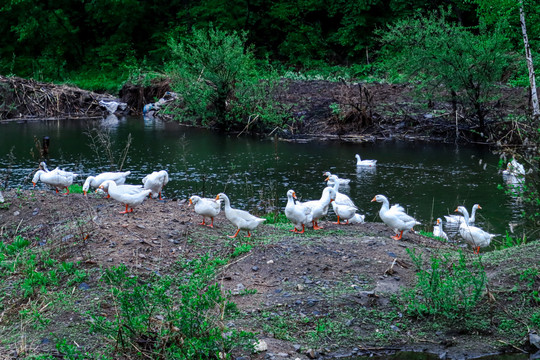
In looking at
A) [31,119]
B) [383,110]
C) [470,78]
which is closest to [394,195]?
[470,78]

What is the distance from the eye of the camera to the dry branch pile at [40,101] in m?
36.6

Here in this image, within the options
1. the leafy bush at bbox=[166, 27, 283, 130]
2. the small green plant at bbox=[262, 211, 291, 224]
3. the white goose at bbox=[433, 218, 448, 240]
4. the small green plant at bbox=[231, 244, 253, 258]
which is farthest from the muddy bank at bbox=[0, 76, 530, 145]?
the small green plant at bbox=[231, 244, 253, 258]

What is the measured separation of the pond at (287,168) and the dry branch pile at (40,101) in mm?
7208

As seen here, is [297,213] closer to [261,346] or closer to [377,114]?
[261,346]

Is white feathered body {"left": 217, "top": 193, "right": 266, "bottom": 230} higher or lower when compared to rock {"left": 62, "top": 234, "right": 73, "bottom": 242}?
higher

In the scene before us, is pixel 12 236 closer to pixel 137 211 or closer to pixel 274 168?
pixel 137 211

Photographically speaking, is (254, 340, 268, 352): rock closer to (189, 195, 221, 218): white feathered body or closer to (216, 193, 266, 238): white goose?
(216, 193, 266, 238): white goose

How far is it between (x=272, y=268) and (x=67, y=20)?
168 feet

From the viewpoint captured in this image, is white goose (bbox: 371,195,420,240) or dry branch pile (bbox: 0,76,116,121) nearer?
white goose (bbox: 371,195,420,240)

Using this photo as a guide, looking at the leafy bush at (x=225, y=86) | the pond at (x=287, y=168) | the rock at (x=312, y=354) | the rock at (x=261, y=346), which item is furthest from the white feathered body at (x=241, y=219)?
the leafy bush at (x=225, y=86)

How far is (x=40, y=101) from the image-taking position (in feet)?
124

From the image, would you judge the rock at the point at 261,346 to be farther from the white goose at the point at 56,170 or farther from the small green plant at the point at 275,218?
the white goose at the point at 56,170

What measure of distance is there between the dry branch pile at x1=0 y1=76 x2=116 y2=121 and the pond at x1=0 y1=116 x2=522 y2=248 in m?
7.21

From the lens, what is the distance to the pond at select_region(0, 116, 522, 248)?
645 inches
